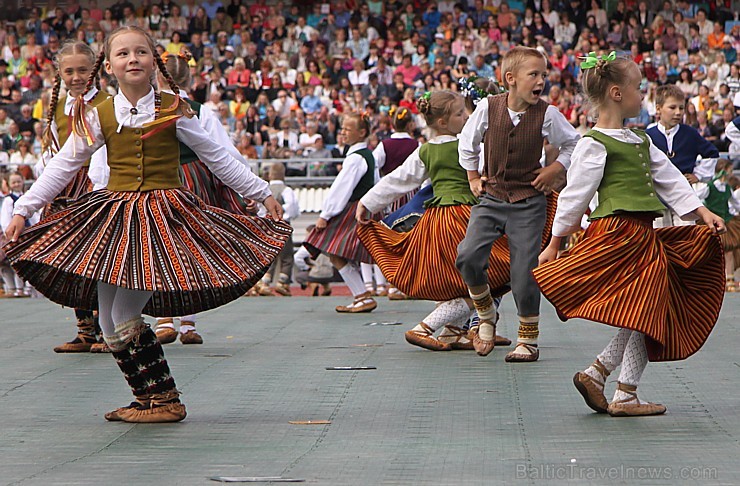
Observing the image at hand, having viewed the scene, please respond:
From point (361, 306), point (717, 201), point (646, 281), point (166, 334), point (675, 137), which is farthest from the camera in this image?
point (717, 201)

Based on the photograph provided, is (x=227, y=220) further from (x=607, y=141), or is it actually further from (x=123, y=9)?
(x=123, y=9)

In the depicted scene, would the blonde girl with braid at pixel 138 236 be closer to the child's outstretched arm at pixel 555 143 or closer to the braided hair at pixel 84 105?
the braided hair at pixel 84 105

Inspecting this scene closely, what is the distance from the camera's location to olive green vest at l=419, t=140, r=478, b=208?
21.4 feet

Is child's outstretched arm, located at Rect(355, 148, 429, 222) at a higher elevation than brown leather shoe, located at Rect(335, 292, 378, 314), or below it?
higher

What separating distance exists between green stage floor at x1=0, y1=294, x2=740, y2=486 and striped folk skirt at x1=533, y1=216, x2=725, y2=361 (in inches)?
12.1

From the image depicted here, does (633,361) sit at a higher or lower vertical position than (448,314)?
higher

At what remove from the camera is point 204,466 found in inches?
137

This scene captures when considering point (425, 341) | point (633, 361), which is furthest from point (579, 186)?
point (425, 341)

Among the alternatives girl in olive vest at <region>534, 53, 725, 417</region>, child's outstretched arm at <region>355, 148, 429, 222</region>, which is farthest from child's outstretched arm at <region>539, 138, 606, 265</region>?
child's outstretched arm at <region>355, 148, 429, 222</region>

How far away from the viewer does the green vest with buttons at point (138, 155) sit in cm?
432

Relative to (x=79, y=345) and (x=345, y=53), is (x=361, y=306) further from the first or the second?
(x=345, y=53)

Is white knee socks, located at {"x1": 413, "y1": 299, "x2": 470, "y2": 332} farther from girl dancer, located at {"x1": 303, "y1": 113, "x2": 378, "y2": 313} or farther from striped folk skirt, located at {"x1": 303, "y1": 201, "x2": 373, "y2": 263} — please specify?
striped folk skirt, located at {"x1": 303, "y1": 201, "x2": 373, "y2": 263}

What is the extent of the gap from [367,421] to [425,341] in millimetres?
2260

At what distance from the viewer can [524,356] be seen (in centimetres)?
589
